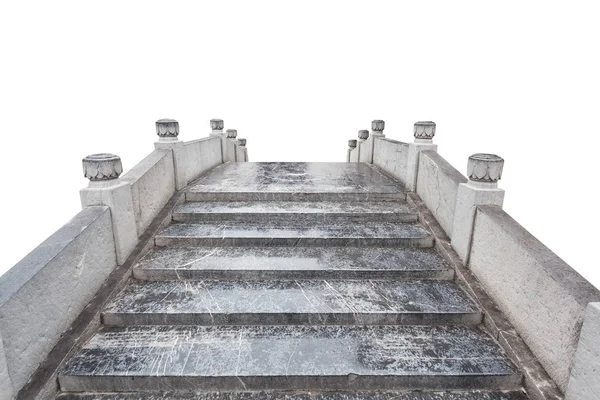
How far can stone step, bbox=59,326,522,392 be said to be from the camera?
2586 mm

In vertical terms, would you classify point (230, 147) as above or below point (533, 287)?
above

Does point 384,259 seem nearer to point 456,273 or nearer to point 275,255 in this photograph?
point 456,273

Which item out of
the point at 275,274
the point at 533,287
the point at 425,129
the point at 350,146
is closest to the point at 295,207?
the point at 275,274

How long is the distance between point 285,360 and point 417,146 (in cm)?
363

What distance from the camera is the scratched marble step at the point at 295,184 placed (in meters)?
5.10

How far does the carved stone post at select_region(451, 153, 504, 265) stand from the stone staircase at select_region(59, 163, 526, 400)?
436 mm

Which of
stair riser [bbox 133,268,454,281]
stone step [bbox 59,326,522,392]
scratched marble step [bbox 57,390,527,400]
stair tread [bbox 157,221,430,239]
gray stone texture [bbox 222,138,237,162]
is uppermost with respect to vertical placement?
gray stone texture [bbox 222,138,237,162]

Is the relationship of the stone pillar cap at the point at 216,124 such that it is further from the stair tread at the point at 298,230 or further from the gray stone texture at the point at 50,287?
the gray stone texture at the point at 50,287

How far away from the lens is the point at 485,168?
3439mm

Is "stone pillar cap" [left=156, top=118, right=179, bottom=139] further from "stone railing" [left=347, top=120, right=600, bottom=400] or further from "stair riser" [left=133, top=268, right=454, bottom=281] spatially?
"stone railing" [left=347, top=120, right=600, bottom=400]

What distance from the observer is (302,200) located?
513cm

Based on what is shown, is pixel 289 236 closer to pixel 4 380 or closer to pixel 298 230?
pixel 298 230

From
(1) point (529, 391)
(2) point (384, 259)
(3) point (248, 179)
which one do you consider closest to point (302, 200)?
(3) point (248, 179)

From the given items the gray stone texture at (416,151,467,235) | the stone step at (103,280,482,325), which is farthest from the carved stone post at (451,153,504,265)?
the stone step at (103,280,482,325)
